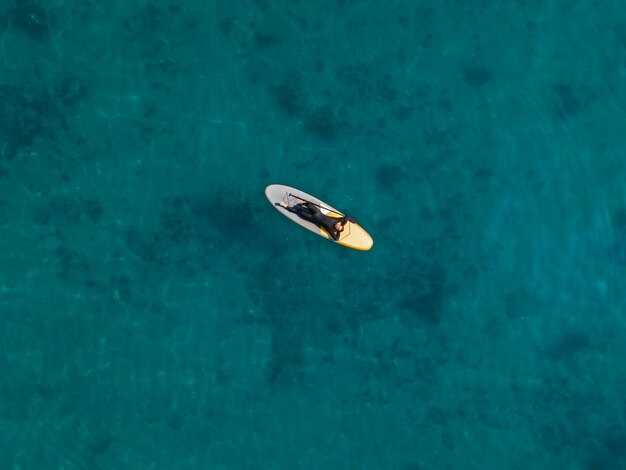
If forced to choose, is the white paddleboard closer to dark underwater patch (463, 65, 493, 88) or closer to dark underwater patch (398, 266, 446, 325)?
dark underwater patch (398, 266, 446, 325)

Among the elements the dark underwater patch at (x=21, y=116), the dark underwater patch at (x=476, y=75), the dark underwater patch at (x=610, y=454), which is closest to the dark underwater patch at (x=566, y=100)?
the dark underwater patch at (x=476, y=75)

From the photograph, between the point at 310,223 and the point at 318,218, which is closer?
the point at 318,218

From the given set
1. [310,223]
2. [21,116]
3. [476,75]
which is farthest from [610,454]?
[21,116]

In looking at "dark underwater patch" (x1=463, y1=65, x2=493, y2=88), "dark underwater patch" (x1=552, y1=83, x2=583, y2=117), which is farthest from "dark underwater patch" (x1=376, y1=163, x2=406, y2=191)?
"dark underwater patch" (x1=552, y1=83, x2=583, y2=117)

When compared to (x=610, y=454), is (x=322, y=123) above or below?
above

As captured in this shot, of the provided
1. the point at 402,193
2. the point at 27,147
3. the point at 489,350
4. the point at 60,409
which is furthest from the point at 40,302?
the point at 489,350

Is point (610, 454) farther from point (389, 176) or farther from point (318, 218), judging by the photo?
point (318, 218)
